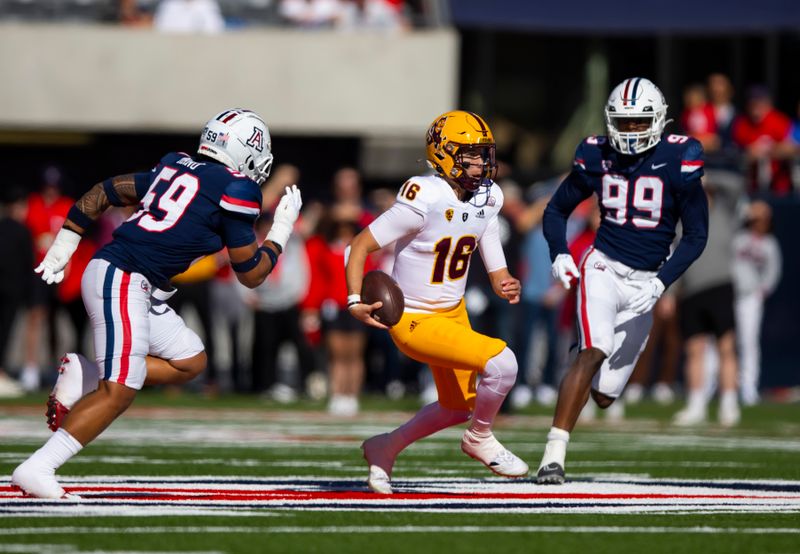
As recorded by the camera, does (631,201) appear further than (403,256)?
Yes

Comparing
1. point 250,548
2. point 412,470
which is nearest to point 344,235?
point 412,470

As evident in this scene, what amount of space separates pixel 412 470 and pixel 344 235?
22.4 feet

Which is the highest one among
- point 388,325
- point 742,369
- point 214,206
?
point 214,206

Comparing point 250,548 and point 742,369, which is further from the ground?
point 250,548

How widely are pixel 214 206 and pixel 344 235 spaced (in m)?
8.24

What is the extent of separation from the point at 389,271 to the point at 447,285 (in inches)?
353

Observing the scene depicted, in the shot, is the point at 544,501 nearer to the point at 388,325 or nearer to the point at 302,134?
the point at 388,325

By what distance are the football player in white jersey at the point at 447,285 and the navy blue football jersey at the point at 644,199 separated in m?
1.06

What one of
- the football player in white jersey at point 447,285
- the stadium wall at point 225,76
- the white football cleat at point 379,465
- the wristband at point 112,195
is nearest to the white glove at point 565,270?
the football player in white jersey at point 447,285

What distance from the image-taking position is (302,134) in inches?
741

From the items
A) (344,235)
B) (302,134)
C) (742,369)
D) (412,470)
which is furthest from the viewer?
(302,134)

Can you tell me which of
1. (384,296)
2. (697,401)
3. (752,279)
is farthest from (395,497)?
(752,279)

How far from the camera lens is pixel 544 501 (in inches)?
264

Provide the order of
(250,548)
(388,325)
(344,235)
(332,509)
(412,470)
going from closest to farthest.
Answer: (250,548) < (332,509) < (388,325) < (412,470) < (344,235)
